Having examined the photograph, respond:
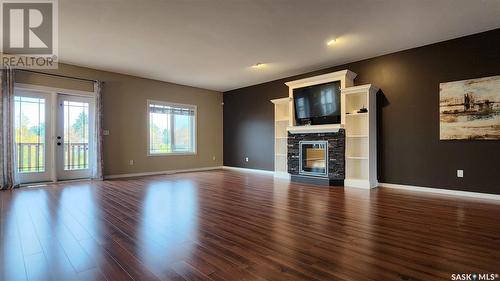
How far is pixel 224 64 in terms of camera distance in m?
5.91

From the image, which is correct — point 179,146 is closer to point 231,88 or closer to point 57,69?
point 231,88

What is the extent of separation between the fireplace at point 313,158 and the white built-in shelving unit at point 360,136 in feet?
1.56

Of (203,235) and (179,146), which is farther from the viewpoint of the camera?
(179,146)

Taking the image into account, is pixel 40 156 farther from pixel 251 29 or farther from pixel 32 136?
pixel 251 29

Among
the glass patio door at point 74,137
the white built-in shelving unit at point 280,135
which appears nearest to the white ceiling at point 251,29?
the glass patio door at point 74,137

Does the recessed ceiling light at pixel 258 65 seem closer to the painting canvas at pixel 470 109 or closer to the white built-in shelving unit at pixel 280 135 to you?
the white built-in shelving unit at pixel 280 135

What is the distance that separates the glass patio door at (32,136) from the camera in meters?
5.30

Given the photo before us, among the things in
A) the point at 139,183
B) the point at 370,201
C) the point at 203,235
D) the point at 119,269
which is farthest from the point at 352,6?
the point at 139,183

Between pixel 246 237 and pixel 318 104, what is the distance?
4.13m

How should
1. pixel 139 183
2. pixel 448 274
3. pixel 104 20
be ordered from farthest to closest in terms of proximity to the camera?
pixel 139 183, pixel 104 20, pixel 448 274

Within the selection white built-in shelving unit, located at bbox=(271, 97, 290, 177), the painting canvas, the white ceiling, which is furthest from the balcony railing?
the painting canvas

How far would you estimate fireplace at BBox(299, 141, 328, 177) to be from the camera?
567 centimetres

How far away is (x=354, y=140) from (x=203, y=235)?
13.7ft

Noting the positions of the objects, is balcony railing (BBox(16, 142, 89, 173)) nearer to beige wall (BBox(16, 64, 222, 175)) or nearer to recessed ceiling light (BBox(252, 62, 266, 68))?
beige wall (BBox(16, 64, 222, 175))
